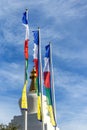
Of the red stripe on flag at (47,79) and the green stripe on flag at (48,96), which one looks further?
the red stripe on flag at (47,79)

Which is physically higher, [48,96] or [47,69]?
[47,69]

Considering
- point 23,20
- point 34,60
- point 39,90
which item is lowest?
point 39,90

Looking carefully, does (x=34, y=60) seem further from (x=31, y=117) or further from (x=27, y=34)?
(x=31, y=117)

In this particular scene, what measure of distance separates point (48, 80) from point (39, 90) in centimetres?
174

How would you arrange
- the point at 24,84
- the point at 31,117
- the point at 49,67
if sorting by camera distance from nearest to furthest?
the point at 24,84, the point at 49,67, the point at 31,117

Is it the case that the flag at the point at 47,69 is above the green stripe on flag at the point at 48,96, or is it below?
above

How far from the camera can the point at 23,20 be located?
39.9 metres

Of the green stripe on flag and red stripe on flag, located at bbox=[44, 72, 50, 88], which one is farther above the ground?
red stripe on flag, located at bbox=[44, 72, 50, 88]

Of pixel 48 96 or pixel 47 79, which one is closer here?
pixel 48 96

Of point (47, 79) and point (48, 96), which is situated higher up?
point (47, 79)

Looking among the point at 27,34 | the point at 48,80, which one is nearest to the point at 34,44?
the point at 27,34

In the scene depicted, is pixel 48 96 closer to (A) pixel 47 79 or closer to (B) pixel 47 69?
(A) pixel 47 79

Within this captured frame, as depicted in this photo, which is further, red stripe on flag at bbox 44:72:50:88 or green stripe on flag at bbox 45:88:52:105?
red stripe on flag at bbox 44:72:50:88

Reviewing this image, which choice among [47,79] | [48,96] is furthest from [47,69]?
[48,96]
